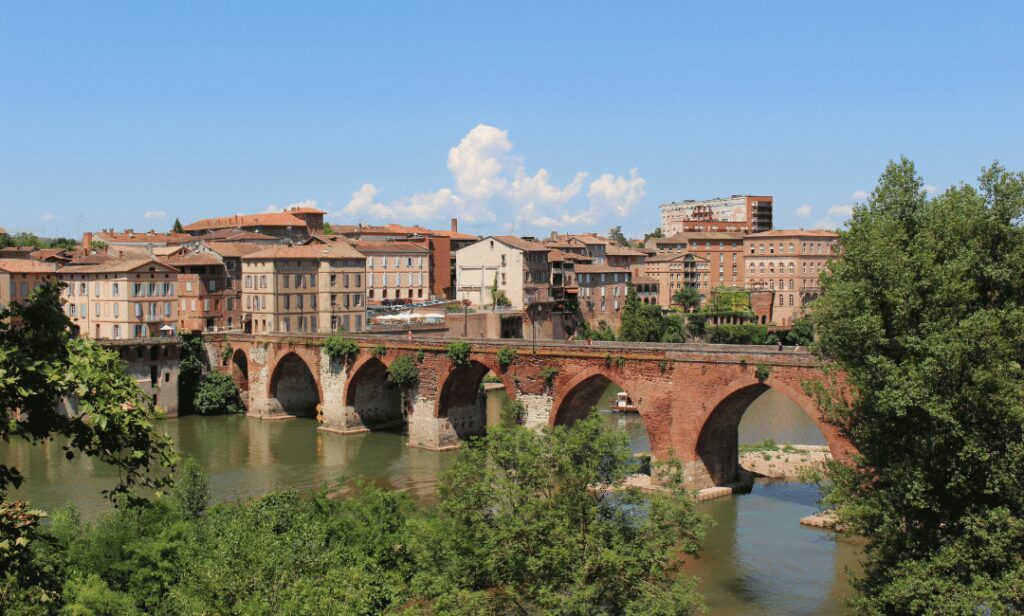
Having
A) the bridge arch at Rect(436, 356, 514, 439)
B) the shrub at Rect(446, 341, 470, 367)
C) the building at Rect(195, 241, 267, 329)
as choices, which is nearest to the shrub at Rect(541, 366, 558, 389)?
the bridge arch at Rect(436, 356, 514, 439)

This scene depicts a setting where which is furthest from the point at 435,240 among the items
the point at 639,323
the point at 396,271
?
the point at 639,323

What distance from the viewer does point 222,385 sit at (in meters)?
69.6

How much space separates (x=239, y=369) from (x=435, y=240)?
4085cm

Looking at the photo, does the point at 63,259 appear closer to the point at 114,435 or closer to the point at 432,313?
the point at 432,313

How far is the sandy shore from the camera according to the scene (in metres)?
46.8

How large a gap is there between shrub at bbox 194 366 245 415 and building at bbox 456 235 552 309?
31799 mm

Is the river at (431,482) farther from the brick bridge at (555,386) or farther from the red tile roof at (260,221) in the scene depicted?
the red tile roof at (260,221)

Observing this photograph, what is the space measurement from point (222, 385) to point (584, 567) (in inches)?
2068

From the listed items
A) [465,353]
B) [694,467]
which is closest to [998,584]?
[694,467]

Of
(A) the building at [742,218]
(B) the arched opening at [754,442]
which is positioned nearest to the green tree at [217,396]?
(B) the arched opening at [754,442]

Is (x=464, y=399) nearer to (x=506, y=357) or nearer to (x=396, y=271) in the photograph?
(x=506, y=357)

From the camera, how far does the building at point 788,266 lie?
440 feet

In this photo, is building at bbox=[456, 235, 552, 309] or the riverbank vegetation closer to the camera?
the riverbank vegetation

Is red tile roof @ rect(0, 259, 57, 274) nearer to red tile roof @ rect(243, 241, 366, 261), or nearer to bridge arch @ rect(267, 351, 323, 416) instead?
red tile roof @ rect(243, 241, 366, 261)
